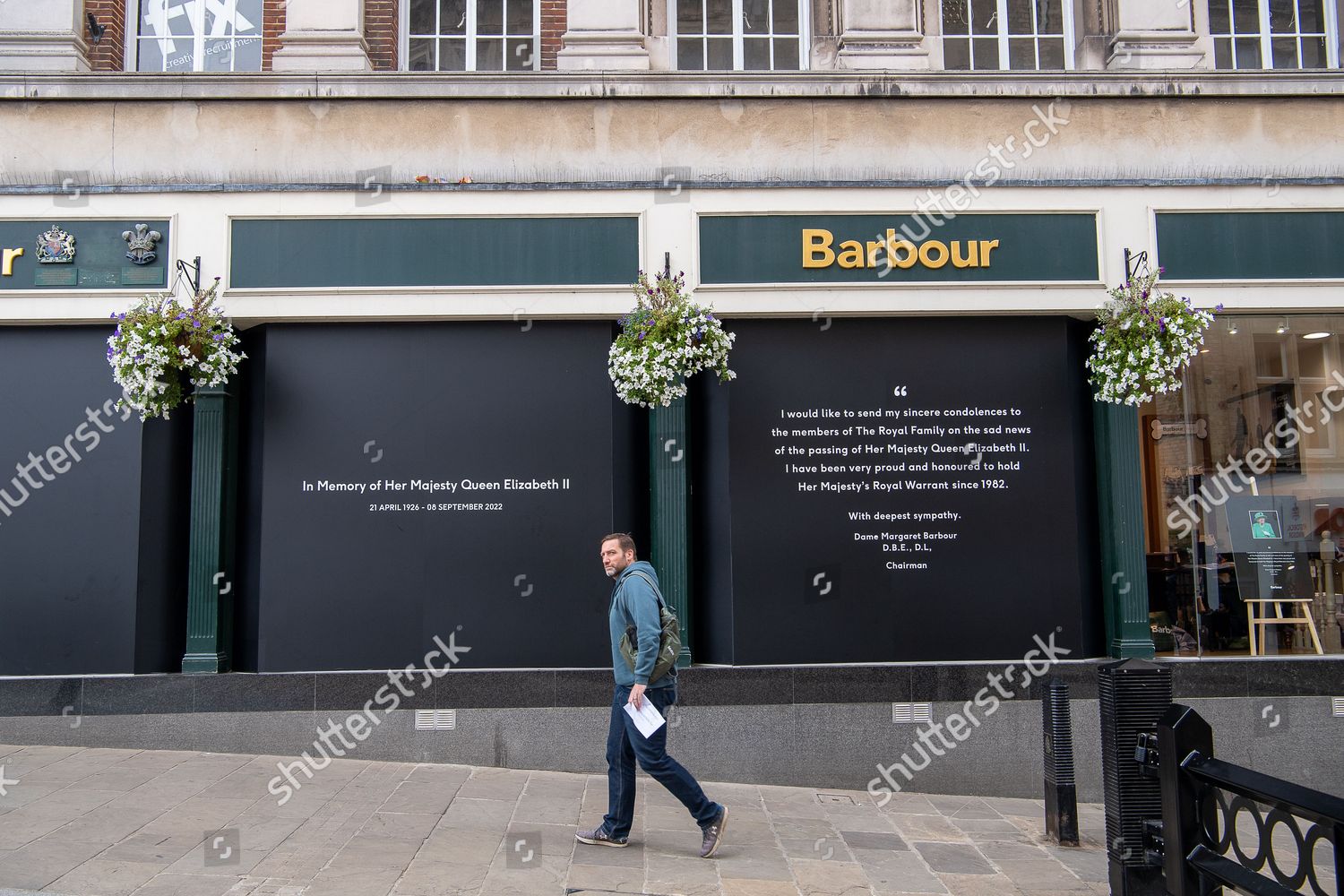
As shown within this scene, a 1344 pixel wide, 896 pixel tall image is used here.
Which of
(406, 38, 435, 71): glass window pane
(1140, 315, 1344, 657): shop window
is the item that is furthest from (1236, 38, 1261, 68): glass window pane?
(406, 38, 435, 71): glass window pane

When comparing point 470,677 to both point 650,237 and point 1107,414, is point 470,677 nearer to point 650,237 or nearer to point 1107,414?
point 650,237

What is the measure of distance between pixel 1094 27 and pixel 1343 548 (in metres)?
5.17

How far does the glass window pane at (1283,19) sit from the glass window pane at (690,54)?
5.36 metres

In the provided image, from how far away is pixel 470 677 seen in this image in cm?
822

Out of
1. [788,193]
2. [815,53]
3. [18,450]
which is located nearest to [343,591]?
[18,450]

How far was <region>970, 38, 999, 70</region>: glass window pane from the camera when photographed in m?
9.39

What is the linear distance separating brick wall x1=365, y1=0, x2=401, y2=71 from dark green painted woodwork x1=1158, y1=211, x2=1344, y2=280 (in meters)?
6.98

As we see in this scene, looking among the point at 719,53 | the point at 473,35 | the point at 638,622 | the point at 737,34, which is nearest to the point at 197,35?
the point at 473,35

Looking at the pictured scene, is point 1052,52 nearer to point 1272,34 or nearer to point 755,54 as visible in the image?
point 1272,34

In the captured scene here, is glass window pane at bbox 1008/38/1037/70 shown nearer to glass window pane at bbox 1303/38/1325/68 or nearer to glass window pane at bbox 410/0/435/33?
glass window pane at bbox 1303/38/1325/68

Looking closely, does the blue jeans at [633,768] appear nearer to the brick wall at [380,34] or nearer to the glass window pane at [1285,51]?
the brick wall at [380,34]

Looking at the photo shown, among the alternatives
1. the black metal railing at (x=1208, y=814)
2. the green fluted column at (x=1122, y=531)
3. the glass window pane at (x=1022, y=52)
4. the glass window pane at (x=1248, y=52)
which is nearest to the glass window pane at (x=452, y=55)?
the glass window pane at (x=1022, y=52)

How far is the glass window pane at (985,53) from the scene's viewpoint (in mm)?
9391

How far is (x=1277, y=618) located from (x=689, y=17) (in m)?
7.53
